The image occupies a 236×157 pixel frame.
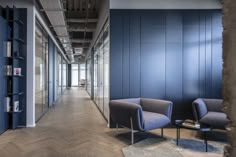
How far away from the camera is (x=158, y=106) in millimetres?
4527

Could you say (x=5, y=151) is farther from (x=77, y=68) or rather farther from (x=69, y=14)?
(x=77, y=68)

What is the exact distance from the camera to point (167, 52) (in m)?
5.13

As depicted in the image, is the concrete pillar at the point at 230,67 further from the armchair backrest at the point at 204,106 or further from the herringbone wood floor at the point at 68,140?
the armchair backrest at the point at 204,106

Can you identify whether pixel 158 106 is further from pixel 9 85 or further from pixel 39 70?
pixel 39 70

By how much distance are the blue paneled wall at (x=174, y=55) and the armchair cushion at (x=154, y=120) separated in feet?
3.07

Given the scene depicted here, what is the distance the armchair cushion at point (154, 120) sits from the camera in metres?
3.89

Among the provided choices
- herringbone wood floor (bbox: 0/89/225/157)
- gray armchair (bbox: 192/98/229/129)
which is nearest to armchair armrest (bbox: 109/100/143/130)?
herringbone wood floor (bbox: 0/89/225/157)

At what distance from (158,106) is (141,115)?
0.85 meters

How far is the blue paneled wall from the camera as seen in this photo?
5074 mm

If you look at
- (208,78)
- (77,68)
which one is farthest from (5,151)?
(77,68)

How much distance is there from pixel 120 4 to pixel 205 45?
234cm

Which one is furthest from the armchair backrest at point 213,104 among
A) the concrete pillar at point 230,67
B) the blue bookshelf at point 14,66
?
the blue bookshelf at point 14,66

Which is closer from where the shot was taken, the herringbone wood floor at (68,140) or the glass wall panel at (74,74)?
the herringbone wood floor at (68,140)

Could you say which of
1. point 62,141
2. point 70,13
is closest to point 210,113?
point 62,141
